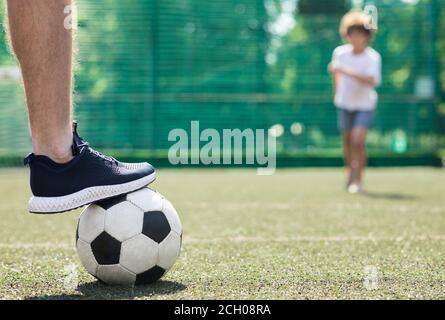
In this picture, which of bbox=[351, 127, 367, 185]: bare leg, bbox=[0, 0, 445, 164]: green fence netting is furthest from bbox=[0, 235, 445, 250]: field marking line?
bbox=[0, 0, 445, 164]: green fence netting

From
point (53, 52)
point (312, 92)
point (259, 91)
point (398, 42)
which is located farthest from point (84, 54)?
point (53, 52)

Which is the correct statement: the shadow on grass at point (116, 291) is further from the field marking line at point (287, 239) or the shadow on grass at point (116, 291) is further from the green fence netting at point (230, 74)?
the green fence netting at point (230, 74)

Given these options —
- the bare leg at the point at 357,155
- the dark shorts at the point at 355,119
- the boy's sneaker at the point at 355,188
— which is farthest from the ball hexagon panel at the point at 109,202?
the dark shorts at the point at 355,119

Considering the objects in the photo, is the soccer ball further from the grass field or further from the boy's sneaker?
the boy's sneaker

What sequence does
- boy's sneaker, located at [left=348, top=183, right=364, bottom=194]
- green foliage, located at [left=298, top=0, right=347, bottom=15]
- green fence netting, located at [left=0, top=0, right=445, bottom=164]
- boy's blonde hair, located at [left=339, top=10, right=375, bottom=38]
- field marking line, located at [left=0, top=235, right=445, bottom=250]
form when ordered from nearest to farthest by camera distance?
1. field marking line, located at [left=0, top=235, right=445, bottom=250]
2. boy's sneaker, located at [left=348, top=183, right=364, bottom=194]
3. boy's blonde hair, located at [left=339, top=10, right=375, bottom=38]
4. green fence netting, located at [left=0, top=0, right=445, bottom=164]
5. green foliage, located at [left=298, top=0, right=347, bottom=15]

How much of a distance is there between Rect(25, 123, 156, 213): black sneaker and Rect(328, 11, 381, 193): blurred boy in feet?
14.9

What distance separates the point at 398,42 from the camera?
10.8 metres

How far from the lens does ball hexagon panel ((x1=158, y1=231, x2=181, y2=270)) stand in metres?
2.58

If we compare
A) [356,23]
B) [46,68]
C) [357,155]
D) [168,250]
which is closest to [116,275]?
[168,250]

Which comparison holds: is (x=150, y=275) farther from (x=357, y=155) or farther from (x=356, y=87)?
(x=356, y=87)

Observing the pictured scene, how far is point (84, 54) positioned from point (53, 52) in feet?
25.3

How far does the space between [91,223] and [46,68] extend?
551mm

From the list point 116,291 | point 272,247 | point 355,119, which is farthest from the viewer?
point 355,119

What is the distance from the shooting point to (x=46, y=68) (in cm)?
259
